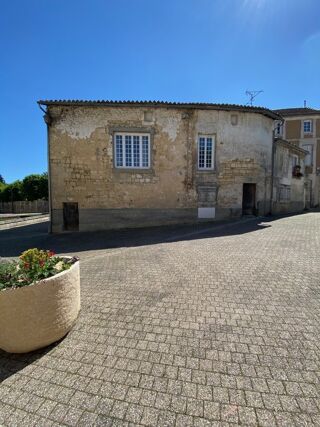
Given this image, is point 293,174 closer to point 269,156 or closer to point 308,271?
point 269,156

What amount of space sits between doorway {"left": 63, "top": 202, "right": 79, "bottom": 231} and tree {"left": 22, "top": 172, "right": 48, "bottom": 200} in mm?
28838

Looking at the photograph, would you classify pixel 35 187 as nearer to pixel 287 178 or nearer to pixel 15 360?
pixel 287 178

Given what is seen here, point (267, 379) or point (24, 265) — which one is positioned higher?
point (24, 265)

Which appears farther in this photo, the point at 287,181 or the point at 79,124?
the point at 287,181

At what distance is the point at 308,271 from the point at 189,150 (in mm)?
9903

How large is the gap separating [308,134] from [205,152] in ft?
72.6

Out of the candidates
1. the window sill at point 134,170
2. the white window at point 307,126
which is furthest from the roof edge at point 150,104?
the white window at point 307,126

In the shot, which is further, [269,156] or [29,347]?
[269,156]

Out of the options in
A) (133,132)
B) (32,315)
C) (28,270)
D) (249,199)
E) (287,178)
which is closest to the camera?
(32,315)

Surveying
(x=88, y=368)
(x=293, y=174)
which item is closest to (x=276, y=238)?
(x=88, y=368)

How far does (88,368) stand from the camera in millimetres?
2504

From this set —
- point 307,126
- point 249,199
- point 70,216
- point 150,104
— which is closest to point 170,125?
point 150,104

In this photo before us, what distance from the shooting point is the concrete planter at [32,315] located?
8.77 ft

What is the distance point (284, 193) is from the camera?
18.9 m
